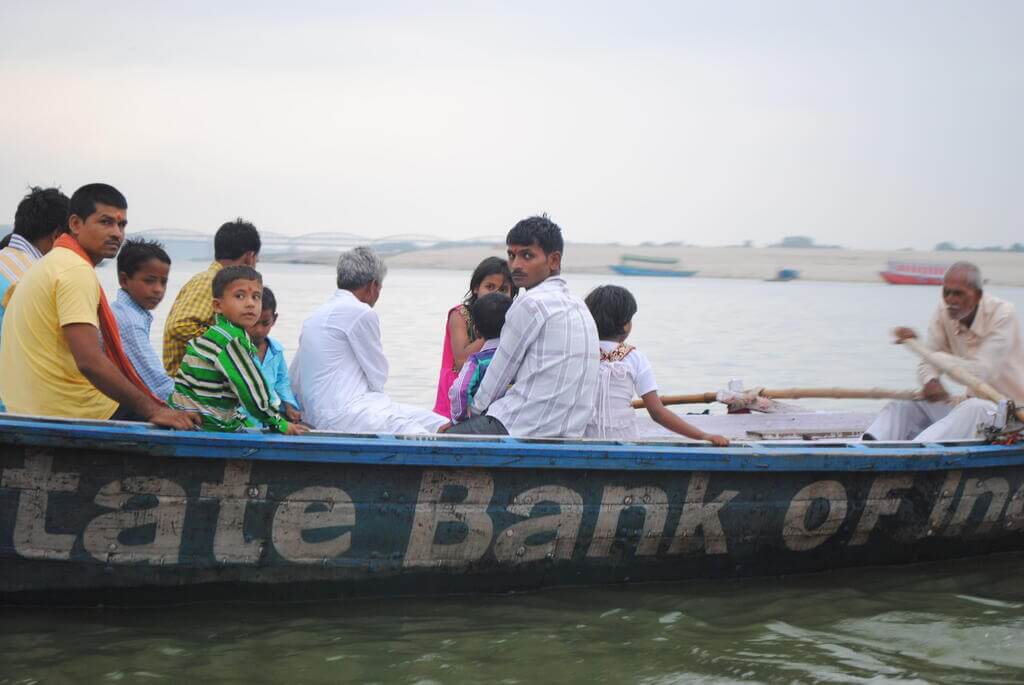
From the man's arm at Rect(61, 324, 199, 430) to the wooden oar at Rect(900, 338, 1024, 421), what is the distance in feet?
13.9

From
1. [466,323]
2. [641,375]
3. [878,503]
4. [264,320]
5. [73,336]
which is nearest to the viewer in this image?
[73,336]

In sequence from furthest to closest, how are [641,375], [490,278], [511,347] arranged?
[490,278], [641,375], [511,347]

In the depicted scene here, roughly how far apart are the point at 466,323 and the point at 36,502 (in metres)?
2.47

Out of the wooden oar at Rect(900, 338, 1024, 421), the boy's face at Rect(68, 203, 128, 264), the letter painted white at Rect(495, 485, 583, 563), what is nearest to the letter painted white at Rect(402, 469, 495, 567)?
the letter painted white at Rect(495, 485, 583, 563)

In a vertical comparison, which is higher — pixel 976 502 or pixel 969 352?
pixel 969 352

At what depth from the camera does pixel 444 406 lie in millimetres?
6859

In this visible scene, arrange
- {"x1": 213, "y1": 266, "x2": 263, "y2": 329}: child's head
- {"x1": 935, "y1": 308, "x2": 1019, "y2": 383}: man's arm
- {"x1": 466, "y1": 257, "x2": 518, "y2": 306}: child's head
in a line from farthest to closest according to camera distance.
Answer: {"x1": 935, "y1": 308, "x2": 1019, "y2": 383}: man's arm → {"x1": 466, "y1": 257, "x2": 518, "y2": 306}: child's head → {"x1": 213, "y1": 266, "x2": 263, "y2": 329}: child's head

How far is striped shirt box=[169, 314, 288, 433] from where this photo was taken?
4.80 metres

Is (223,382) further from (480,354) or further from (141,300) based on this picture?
(480,354)

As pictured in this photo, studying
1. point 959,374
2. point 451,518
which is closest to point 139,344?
point 451,518

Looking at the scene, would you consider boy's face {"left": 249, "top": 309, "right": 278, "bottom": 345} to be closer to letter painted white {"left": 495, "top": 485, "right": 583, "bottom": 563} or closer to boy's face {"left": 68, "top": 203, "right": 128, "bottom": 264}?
boy's face {"left": 68, "top": 203, "right": 128, "bottom": 264}

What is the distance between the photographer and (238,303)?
4.83m

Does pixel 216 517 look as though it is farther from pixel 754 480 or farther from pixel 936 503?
pixel 936 503

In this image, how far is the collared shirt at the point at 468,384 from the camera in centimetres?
571
